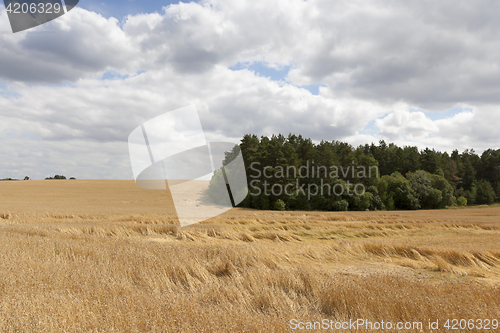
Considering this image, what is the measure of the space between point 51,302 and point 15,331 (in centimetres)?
71

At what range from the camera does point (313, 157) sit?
210 feet

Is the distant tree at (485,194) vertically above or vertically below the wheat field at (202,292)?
below

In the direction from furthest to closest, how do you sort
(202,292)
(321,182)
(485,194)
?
1. (485,194)
2. (321,182)
3. (202,292)

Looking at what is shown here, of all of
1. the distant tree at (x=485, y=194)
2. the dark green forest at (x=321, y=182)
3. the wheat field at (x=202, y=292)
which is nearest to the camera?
the wheat field at (x=202, y=292)

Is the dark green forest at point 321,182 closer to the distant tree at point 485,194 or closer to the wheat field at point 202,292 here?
the distant tree at point 485,194

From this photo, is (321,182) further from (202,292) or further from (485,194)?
(485,194)

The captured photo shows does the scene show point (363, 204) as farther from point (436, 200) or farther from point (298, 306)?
point (298, 306)

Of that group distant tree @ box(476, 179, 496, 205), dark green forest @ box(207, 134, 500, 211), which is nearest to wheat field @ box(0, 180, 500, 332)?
dark green forest @ box(207, 134, 500, 211)

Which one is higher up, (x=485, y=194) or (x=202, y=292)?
(x=202, y=292)

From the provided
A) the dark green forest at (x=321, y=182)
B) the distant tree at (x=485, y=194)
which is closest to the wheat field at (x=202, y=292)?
the dark green forest at (x=321, y=182)

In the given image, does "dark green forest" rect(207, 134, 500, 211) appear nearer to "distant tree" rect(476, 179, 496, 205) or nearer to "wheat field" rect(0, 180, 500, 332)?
"distant tree" rect(476, 179, 496, 205)

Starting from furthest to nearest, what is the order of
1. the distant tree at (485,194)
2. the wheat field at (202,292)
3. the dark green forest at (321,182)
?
the distant tree at (485,194) → the dark green forest at (321,182) → the wheat field at (202,292)

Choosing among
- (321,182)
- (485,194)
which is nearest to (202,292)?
(321,182)

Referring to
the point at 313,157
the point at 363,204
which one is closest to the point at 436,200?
the point at 363,204
